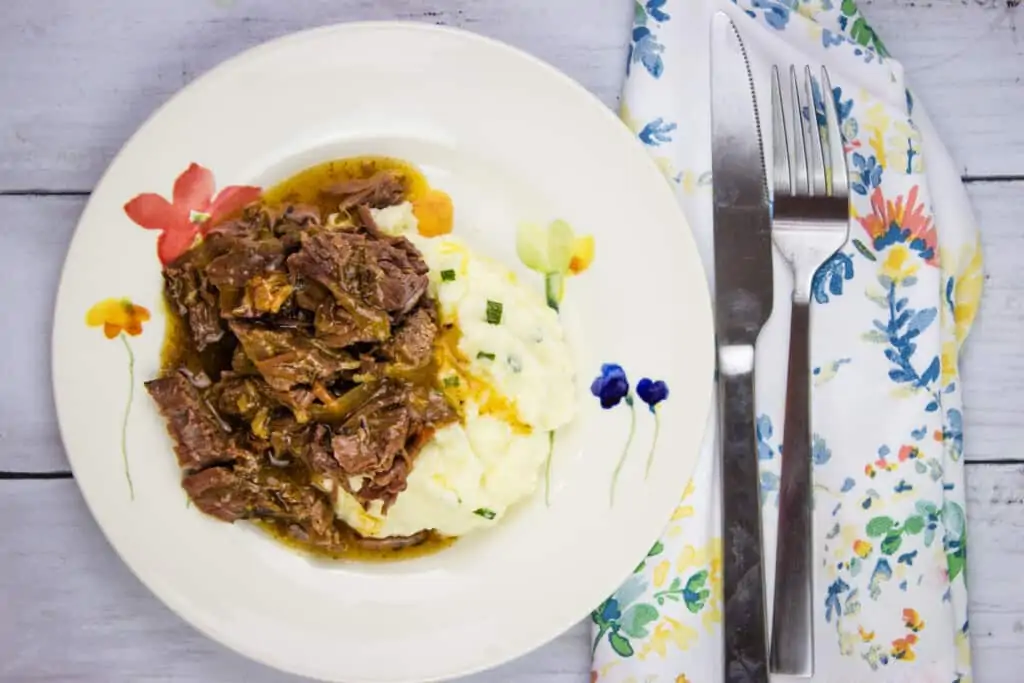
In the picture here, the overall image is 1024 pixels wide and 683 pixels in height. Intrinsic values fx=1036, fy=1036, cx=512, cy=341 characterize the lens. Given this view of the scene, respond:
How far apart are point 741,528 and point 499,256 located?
1.24m

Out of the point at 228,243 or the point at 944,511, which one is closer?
the point at 228,243

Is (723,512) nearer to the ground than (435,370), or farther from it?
nearer to the ground

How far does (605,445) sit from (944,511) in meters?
1.27

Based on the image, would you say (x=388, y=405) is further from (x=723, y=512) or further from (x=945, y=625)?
(x=945, y=625)

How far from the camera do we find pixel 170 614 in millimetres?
3639

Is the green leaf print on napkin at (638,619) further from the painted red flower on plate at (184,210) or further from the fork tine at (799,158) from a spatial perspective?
the painted red flower on plate at (184,210)

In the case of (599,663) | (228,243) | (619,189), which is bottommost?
(599,663)

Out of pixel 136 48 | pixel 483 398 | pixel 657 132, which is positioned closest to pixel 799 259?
pixel 657 132

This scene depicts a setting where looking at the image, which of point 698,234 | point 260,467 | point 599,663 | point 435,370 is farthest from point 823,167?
point 260,467

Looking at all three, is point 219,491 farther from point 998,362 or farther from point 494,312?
point 998,362

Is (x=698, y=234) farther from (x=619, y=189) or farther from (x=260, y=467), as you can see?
(x=260, y=467)

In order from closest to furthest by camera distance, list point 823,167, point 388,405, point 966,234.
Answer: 1. point 388,405
2. point 823,167
3. point 966,234

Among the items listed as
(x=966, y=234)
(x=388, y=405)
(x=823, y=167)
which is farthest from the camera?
(x=966, y=234)

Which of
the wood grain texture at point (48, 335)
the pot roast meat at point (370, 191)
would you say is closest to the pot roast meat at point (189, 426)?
the wood grain texture at point (48, 335)
